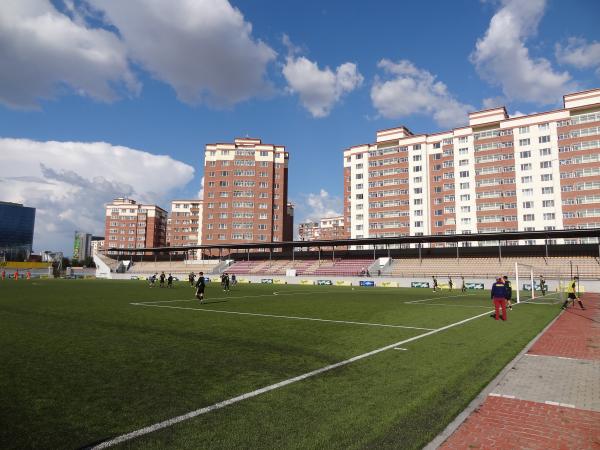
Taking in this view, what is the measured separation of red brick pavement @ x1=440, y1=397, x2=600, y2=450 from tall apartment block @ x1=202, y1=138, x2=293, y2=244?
104 meters

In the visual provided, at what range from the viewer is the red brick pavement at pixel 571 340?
1080 cm

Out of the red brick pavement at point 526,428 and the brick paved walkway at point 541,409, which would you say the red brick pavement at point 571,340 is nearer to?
the brick paved walkway at point 541,409

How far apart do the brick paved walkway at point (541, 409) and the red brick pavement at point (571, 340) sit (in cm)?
17

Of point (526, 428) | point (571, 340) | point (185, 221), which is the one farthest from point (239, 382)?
point (185, 221)

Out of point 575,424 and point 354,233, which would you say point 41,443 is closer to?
point 575,424

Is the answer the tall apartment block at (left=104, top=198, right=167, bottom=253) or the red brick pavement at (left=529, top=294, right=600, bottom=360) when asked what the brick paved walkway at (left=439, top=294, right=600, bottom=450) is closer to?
the red brick pavement at (left=529, top=294, right=600, bottom=360)

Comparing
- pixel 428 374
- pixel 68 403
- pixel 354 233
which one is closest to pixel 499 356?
pixel 428 374

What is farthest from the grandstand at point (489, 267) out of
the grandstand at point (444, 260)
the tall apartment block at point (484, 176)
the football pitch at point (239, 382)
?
the football pitch at point (239, 382)

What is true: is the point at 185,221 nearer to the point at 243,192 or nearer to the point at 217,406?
the point at 243,192

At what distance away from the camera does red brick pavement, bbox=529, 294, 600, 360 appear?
35.4ft

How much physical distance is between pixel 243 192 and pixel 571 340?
103 m

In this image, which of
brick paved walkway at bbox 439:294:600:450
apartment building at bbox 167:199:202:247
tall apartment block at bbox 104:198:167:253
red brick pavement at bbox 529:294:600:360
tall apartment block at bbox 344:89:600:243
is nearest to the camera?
brick paved walkway at bbox 439:294:600:450

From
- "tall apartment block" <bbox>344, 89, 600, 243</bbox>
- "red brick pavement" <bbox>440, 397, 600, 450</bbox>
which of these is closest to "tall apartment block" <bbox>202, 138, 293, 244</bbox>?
"tall apartment block" <bbox>344, 89, 600, 243</bbox>

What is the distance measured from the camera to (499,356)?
1023 cm
